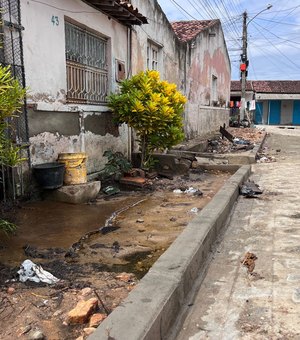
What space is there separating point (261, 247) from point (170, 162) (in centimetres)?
491

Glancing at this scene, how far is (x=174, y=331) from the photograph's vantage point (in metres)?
2.60

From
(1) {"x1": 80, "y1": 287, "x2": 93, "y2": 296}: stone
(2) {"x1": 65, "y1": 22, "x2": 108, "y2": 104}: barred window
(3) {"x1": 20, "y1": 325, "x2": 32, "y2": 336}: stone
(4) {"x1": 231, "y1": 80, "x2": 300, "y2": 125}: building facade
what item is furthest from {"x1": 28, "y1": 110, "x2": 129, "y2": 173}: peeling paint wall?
(4) {"x1": 231, "y1": 80, "x2": 300, "y2": 125}: building facade

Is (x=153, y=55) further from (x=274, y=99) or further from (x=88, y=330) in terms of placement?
(x=274, y=99)

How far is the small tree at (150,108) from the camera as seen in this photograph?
7.09m

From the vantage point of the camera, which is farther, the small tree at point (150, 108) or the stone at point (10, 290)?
the small tree at point (150, 108)

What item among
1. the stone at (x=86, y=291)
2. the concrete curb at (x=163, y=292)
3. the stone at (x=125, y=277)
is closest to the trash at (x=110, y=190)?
the concrete curb at (x=163, y=292)

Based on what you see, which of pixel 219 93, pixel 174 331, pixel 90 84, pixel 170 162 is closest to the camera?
pixel 174 331

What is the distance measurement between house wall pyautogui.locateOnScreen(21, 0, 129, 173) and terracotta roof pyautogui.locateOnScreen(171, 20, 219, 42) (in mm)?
8041

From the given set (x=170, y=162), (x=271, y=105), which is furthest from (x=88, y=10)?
(x=271, y=105)

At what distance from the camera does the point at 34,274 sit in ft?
10.5

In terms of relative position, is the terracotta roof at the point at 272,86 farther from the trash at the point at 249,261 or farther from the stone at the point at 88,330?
the stone at the point at 88,330

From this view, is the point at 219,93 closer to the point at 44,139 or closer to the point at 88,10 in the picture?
the point at 88,10

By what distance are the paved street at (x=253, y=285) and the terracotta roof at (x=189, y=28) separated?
10.6 m

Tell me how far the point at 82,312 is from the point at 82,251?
1.51 meters
